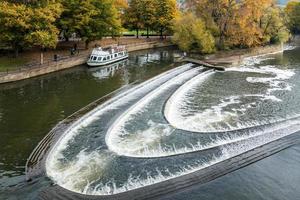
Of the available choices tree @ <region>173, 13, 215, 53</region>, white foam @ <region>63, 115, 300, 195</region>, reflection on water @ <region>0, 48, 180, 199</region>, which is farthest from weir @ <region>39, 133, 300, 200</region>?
tree @ <region>173, 13, 215, 53</region>

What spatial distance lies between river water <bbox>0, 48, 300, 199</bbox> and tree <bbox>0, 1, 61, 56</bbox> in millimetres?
6173

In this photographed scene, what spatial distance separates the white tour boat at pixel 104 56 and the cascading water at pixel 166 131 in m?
15.7

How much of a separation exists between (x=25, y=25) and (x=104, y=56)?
A: 16.3 m

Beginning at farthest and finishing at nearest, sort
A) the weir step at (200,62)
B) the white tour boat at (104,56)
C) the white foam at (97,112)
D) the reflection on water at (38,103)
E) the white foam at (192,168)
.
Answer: the white tour boat at (104,56), the weir step at (200,62), the white foam at (97,112), the reflection on water at (38,103), the white foam at (192,168)

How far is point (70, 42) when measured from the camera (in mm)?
77688

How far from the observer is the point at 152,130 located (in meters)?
32.0

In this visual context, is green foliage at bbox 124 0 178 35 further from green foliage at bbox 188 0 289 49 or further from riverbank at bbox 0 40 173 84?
riverbank at bbox 0 40 173 84

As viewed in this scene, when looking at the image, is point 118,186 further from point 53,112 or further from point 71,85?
point 71,85

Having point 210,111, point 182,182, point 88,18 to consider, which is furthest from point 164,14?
point 182,182

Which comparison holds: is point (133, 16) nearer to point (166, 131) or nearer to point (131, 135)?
point (166, 131)

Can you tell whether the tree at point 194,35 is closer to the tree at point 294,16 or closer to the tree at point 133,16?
the tree at point 133,16

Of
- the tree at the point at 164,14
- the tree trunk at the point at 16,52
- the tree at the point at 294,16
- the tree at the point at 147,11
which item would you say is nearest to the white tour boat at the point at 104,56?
the tree trunk at the point at 16,52

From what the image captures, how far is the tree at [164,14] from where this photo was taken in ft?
305

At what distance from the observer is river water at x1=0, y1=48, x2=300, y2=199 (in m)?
23.5
